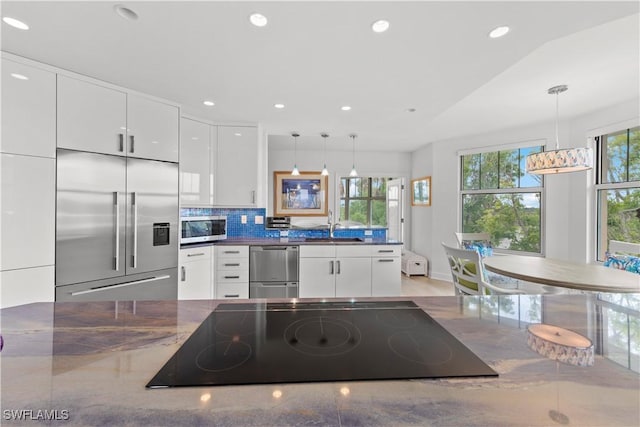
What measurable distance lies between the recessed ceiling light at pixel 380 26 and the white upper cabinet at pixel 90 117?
215cm

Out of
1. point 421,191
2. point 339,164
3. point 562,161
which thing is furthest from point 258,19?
point 421,191

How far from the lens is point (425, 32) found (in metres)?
1.59

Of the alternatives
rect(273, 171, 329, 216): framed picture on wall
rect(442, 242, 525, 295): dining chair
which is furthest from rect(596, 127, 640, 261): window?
rect(273, 171, 329, 216): framed picture on wall

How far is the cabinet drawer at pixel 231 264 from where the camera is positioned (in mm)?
3170

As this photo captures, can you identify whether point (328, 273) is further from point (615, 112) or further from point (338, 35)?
point (615, 112)

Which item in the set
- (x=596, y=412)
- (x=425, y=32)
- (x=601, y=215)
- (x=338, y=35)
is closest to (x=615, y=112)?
(x=601, y=215)

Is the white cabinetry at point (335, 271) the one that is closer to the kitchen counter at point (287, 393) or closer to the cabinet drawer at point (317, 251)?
the cabinet drawer at point (317, 251)

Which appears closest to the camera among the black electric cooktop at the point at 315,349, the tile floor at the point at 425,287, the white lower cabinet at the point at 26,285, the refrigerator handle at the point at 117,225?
the black electric cooktop at the point at 315,349

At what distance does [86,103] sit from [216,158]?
52.9 inches

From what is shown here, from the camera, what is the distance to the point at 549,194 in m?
4.01

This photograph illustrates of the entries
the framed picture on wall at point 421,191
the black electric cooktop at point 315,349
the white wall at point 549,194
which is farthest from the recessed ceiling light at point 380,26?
the framed picture on wall at point 421,191

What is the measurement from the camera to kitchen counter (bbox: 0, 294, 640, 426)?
46cm

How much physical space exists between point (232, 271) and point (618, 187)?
471 cm

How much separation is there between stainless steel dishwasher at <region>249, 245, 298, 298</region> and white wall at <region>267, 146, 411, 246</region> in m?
2.49
